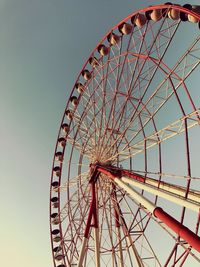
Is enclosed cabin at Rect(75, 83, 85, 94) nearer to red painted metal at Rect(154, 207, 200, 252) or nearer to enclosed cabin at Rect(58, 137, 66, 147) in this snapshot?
enclosed cabin at Rect(58, 137, 66, 147)

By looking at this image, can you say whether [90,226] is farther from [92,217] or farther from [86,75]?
[86,75]

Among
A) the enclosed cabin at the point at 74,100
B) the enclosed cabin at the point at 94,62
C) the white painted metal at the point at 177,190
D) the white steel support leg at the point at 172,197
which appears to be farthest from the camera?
the enclosed cabin at the point at 74,100

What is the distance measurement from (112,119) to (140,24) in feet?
15.6

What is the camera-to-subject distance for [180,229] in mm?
8352

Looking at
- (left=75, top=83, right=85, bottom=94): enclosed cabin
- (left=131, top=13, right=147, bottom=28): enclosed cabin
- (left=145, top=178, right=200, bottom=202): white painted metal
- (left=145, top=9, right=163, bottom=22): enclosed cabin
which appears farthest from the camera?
(left=75, top=83, right=85, bottom=94): enclosed cabin

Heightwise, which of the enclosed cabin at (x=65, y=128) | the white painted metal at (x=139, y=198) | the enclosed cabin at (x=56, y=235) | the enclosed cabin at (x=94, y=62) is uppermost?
the enclosed cabin at (x=94, y=62)

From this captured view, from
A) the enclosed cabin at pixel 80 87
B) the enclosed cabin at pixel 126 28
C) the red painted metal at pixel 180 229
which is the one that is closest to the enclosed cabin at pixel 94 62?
the enclosed cabin at pixel 80 87

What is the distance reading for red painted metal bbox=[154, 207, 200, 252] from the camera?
25.0 ft

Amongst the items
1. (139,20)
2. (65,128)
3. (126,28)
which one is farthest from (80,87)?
(139,20)

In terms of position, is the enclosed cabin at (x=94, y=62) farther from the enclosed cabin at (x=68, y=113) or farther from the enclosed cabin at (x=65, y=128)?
the enclosed cabin at (x=65, y=128)

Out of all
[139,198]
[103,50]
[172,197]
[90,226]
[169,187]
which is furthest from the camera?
[103,50]

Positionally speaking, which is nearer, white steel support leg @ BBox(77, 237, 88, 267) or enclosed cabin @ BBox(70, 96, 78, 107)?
white steel support leg @ BBox(77, 237, 88, 267)

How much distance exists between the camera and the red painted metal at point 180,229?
7.63 metres

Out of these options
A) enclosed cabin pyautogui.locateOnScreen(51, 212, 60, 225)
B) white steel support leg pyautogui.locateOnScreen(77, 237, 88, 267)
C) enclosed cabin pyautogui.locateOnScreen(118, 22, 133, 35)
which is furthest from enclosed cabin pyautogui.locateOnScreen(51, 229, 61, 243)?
enclosed cabin pyautogui.locateOnScreen(118, 22, 133, 35)
